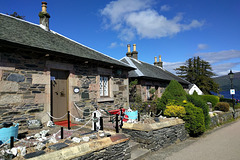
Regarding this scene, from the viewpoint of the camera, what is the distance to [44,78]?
21.5ft

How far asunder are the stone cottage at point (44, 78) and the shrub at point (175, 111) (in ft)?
10.0

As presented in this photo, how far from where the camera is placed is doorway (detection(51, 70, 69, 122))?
717cm

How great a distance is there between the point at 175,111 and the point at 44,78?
6257mm

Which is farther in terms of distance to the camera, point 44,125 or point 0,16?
point 0,16

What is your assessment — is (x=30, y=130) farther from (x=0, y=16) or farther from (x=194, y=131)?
(x=194, y=131)

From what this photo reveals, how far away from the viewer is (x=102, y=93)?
9312 mm

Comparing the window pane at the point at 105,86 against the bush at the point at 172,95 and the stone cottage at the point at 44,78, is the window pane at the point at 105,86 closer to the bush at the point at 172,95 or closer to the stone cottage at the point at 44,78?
the stone cottage at the point at 44,78

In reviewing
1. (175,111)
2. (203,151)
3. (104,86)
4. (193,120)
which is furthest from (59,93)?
(193,120)

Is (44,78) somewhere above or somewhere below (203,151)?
above

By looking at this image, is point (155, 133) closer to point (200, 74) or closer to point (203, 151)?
point (203, 151)

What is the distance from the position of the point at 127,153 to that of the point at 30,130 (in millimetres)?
3496

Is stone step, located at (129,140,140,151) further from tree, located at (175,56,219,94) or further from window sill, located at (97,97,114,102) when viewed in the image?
tree, located at (175,56,219,94)

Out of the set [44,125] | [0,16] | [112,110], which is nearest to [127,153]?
[44,125]

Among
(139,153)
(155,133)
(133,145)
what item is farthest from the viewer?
(155,133)
